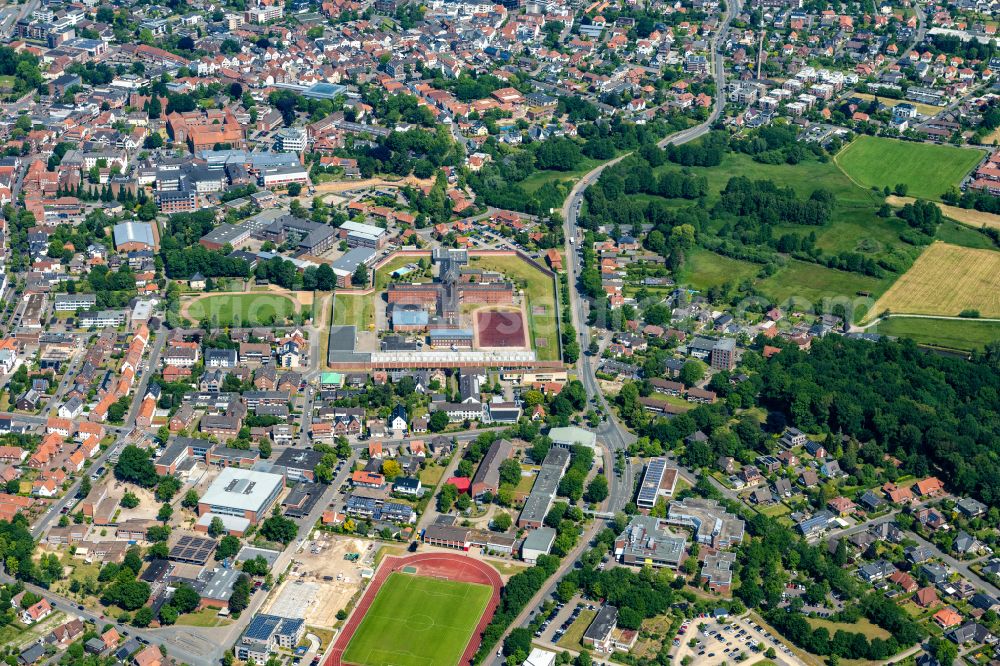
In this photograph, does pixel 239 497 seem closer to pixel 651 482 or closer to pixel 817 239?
pixel 651 482

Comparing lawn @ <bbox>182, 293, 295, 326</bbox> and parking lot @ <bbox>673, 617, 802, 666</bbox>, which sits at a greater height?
lawn @ <bbox>182, 293, 295, 326</bbox>

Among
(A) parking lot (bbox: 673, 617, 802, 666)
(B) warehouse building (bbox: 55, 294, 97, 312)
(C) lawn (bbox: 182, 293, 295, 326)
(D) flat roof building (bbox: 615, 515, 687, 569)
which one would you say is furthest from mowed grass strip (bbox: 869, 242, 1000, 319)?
(B) warehouse building (bbox: 55, 294, 97, 312)

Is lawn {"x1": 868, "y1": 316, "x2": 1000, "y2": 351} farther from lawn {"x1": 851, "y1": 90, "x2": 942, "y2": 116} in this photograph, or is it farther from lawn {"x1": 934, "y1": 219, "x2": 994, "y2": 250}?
lawn {"x1": 851, "y1": 90, "x2": 942, "y2": 116}

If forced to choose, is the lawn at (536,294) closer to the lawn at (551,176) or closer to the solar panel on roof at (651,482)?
the solar panel on roof at (651,482)

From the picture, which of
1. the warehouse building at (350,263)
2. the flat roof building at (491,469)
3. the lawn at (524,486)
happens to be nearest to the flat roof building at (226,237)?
the warehouse building at (350,263)

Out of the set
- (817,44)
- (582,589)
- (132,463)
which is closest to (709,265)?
(582,589)

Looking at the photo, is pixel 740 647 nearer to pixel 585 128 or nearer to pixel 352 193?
pixel 352 193
